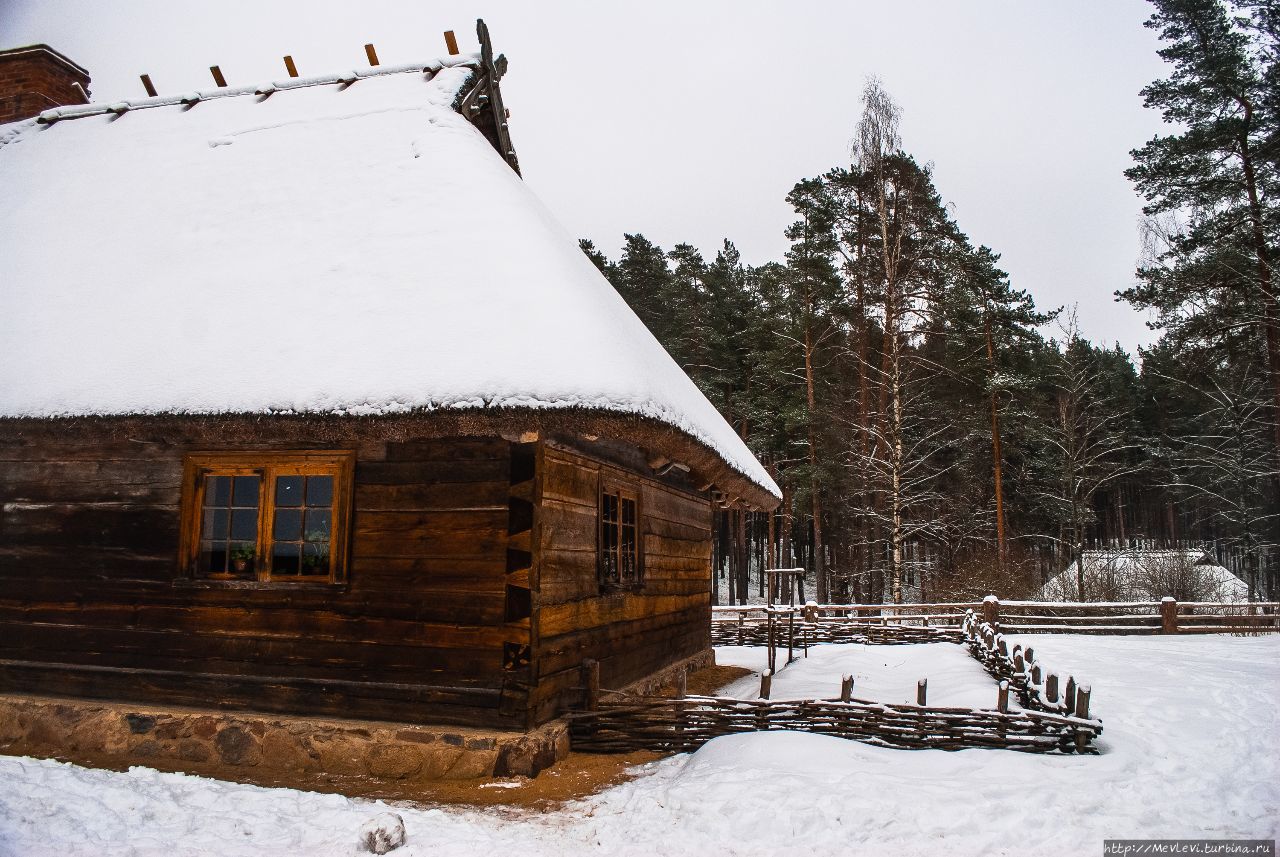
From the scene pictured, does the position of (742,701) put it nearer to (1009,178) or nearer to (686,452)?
(686,452)

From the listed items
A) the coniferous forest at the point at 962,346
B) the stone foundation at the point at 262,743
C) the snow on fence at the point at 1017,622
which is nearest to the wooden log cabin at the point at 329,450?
the stone foundation at the point at 262,743

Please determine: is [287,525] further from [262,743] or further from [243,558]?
[262,743]

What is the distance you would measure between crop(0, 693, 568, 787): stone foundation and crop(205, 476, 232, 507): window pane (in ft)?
5.69

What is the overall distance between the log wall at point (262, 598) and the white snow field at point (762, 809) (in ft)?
3.27

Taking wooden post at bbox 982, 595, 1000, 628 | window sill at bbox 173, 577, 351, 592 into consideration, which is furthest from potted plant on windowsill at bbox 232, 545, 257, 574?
wooden post at bbox 982, 595, 1000, 628

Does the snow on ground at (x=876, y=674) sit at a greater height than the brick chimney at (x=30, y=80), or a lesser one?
lesser

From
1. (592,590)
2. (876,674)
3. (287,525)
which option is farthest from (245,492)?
(876,674)

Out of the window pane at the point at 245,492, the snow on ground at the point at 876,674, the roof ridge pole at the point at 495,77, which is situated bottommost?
the snow on ground at the point at 876,674

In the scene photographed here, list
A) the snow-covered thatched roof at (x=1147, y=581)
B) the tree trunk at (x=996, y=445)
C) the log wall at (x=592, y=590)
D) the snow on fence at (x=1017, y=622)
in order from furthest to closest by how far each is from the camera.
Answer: the tree trunk at (x=996, y=445)
the snow-covered thatched roof at (x=1147, y=581)
the snow on fence at (x=1017, y=622)
the log wall at (x=592, y=590)

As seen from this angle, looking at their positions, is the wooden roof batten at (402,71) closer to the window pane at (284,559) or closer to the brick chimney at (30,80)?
the brick chimney at (30,80)

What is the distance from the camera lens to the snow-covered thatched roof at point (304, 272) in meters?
6.01

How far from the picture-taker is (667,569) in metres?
9.88

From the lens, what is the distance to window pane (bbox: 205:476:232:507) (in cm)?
688

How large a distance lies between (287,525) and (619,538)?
3126 millimetres
